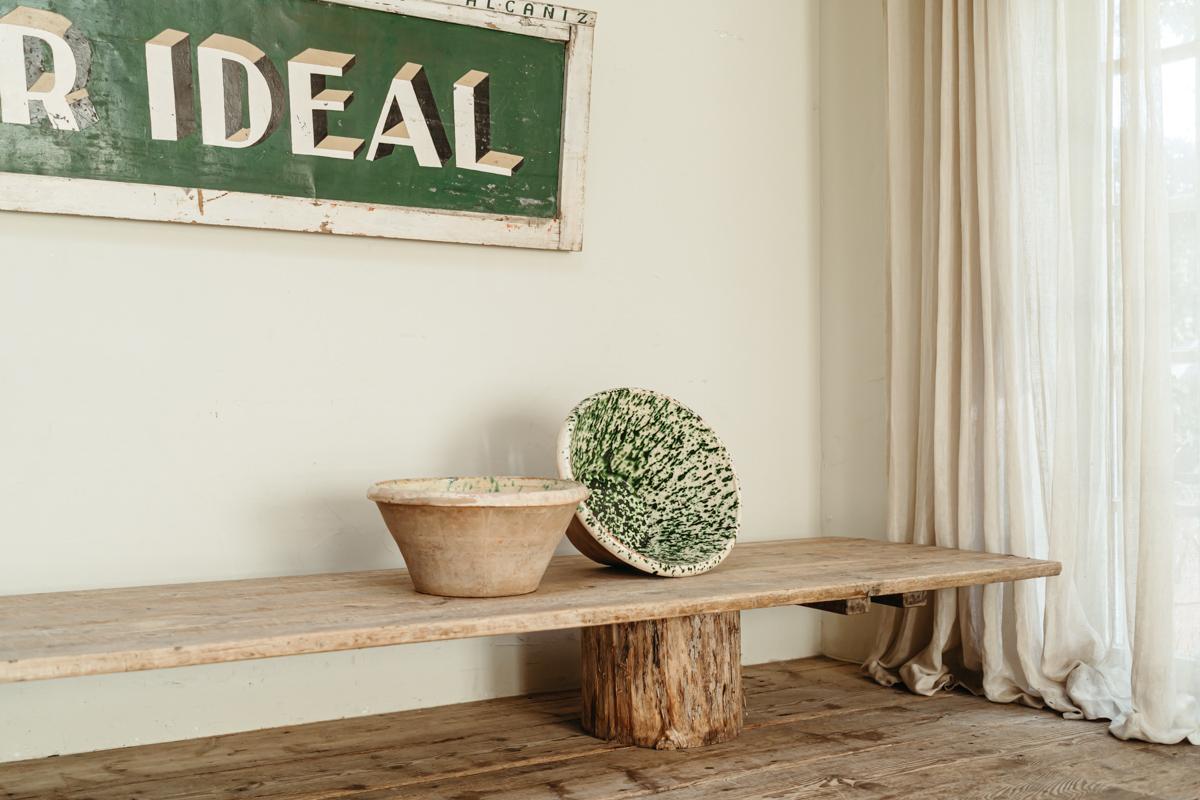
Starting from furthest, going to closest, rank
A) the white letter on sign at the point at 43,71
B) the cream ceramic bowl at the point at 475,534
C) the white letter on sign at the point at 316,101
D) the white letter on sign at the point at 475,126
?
the white letter on sign at the point at 475,126 < the white letter on sign at the point at 316,101 < the white letter on sign at the point at 43,71 < the cream ceramic bowl at the point at 475,534

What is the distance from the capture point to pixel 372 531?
88.8 inches

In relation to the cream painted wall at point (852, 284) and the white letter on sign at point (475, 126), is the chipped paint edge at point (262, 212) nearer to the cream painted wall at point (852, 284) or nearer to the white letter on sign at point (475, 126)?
the white letter on sign at point (475, 126)

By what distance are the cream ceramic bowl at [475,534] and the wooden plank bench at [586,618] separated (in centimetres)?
4

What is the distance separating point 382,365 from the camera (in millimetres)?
2270

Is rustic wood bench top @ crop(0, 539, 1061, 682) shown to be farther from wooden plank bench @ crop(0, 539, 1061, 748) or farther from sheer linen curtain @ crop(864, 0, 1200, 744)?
sheer linen curtain @ crop(864, 0, 1200, 744)

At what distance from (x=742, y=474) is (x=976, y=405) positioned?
63cm

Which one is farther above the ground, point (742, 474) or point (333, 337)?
point (333, 337)

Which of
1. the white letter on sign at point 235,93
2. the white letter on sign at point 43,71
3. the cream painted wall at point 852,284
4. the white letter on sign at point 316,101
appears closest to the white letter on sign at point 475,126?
the white letter on sign at point 316,101

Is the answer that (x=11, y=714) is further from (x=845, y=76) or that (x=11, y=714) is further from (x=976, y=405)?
(x=845, y=76)

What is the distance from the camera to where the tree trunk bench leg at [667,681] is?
200 centimetres

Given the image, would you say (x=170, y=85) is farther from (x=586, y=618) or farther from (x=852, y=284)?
(x=852, y=284)

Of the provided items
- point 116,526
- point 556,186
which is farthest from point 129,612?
point 556,186

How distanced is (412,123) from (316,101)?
8.0 inches

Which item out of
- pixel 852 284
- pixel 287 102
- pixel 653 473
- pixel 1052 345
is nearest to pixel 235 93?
pixel 287 102
